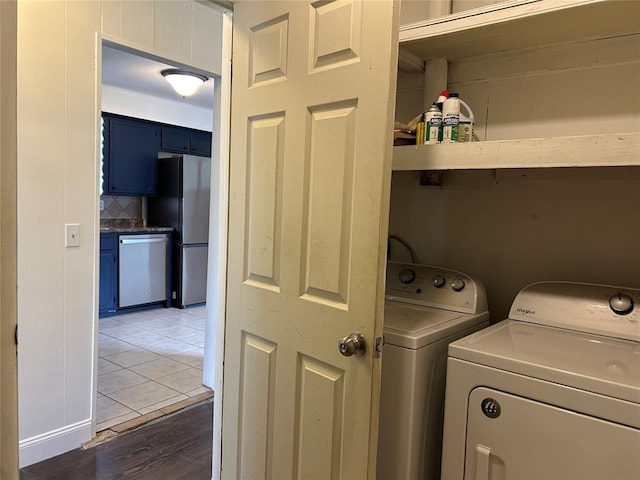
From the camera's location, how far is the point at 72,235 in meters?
2.23

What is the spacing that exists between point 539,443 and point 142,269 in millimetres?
4619

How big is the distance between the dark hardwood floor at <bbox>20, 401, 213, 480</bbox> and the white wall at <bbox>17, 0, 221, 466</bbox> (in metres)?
0.10

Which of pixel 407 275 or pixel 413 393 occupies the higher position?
pixel 407 275

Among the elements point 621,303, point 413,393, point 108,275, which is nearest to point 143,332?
point 108,275

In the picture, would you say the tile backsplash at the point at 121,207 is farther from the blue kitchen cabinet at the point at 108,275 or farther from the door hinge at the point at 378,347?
the door hinge at the point at 378,347

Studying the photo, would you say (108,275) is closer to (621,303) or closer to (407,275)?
(407,275)

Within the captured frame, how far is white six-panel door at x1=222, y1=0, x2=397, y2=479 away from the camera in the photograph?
4.05 ft

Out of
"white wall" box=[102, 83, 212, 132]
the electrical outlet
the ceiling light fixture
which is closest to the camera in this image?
the electrical outlet

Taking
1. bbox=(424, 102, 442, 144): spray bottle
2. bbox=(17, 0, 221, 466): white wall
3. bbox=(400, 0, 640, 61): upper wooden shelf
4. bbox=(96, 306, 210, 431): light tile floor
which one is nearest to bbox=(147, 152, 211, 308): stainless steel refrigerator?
bbox=(96, 306, 210, 431): light tile floor

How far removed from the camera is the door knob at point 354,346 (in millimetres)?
1254

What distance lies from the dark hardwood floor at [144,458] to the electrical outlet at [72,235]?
40.2 inches

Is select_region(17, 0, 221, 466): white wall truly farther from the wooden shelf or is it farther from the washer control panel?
the washer control panel

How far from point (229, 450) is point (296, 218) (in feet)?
3.16

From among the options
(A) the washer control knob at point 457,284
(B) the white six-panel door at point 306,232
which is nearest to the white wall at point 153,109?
(B) the white six-panel door at point 306,232
